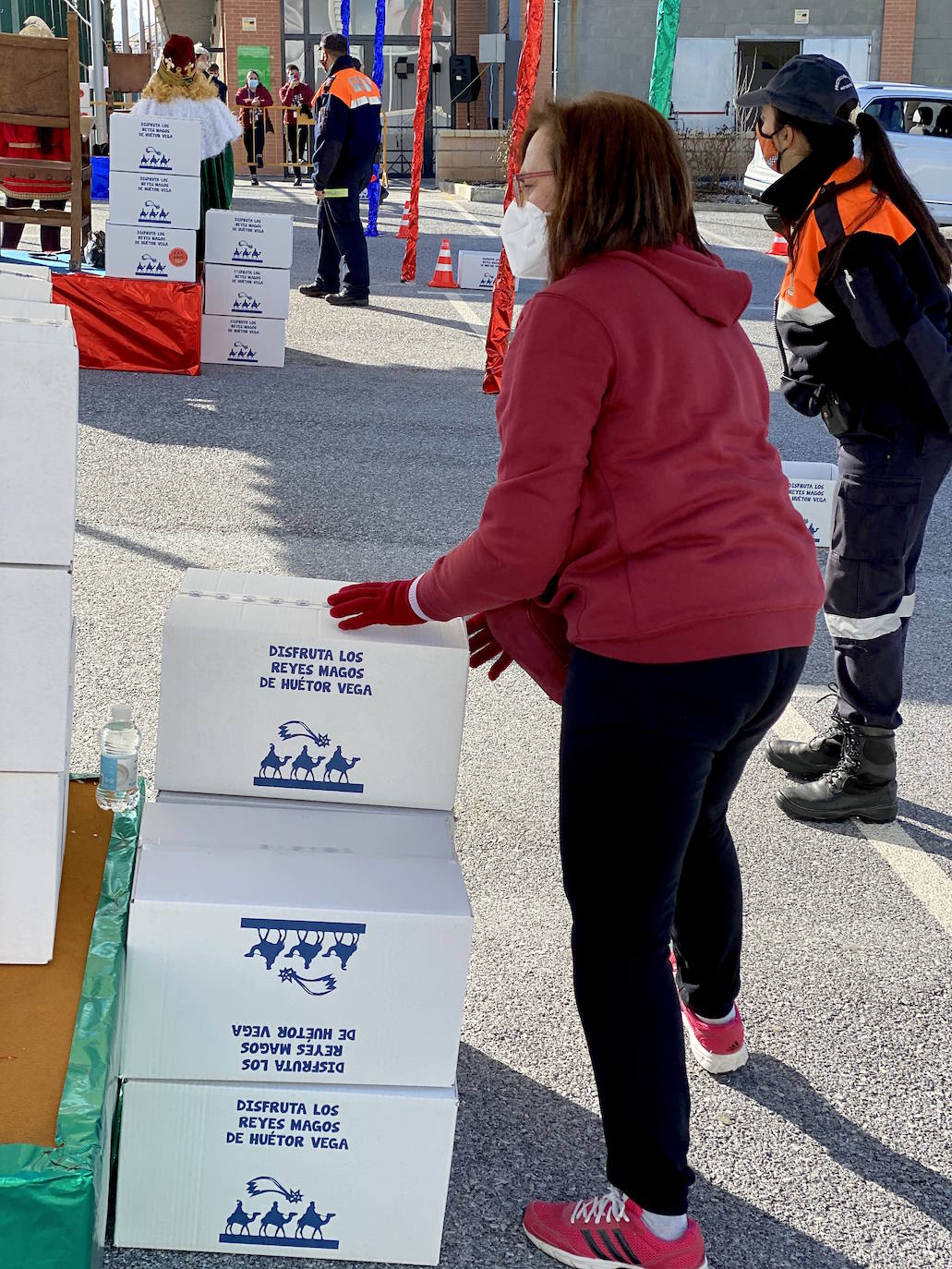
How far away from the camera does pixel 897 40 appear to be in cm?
2922

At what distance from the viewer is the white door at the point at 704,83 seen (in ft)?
96.1

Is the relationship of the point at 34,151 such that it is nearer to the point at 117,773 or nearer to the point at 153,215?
the point at 153,215

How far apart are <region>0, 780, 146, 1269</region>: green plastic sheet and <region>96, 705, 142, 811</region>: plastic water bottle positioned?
2.22 ft

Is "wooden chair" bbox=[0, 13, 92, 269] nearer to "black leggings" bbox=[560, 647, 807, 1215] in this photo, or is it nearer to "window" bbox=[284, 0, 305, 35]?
"black leggings" bbox=[560, 647, 807, 1215]

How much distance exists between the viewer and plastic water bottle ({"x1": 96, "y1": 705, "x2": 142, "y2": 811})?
9.39ft

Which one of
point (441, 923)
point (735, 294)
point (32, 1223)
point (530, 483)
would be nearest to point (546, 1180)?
point (441, 923)

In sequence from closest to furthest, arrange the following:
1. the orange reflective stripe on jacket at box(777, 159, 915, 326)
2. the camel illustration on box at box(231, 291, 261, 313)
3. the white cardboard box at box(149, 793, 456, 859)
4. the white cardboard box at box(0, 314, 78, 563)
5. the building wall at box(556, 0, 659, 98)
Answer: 1. the white cardboard box at box(0, 314, 78, 563)
2. the white cardboard box at box(149, 793, 456, 859)
3. the orange reflective stripe on jacket at box(777, 159, 915, 326)
4. the camel illustration on box at box(231, 291, 261, 313)
5. the building wall at box(556, 0, 659, 98)

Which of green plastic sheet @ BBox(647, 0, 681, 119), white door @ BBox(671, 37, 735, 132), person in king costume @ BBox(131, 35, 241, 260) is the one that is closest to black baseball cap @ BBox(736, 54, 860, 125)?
green plastic sheet @ BBox(647, 0, 681, 119)

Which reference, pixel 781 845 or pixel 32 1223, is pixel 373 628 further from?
Answer: pixel 781 845

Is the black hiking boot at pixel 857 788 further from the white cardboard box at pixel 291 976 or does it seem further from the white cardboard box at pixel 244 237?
the white cardboard box at pixel 244 237

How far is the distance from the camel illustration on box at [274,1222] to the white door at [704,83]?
29.4 meters

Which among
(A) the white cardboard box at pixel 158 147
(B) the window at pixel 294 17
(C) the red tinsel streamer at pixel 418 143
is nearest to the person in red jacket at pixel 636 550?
(A) the white cardboard box at pixel 158 147

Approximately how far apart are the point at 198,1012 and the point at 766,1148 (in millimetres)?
1150

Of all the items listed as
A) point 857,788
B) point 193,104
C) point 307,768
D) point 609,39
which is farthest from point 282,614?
point 609,39
